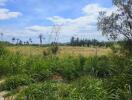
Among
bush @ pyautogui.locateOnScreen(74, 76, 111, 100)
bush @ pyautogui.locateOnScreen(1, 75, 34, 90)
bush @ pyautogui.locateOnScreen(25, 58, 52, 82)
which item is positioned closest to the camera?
bush @ pyautogui.locateOnScreen(74, 76, 111, 100)

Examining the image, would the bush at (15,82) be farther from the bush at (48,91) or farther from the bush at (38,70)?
the bush at (48,91)

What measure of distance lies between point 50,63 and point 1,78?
2.01 metres

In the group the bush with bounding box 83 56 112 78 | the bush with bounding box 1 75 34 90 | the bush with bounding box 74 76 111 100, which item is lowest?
the bush with bounding box 1 75 34 90

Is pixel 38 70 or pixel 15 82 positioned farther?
pixel 38 70

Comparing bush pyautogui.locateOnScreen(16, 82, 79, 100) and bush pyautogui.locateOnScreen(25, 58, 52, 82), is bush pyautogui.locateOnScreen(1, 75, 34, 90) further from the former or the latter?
bush pyautogui.locateOnScreen(16, 82, 79, 100)

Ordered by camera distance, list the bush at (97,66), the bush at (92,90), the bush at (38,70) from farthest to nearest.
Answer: the bush at (97,66) → the bush at (38,70) → the bush at (92,90)

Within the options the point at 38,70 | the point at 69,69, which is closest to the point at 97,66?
the point at 69,69

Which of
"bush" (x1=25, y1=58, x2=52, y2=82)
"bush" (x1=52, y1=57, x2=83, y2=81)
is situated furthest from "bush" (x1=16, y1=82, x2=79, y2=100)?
"bush" (x1=52, y1=57, x2=83, y2=81)

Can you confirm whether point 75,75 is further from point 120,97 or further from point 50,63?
point 120,97

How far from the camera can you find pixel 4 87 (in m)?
12.4

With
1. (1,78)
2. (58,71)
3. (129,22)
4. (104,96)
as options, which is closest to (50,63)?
(58,71)

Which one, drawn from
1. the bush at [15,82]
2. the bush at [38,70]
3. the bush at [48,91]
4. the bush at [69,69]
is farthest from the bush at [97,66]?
the bush at [48,91]

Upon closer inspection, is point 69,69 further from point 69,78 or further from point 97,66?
point 97,66

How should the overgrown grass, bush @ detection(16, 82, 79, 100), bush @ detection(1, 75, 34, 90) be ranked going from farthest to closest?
bush @ detection(1, 75, 34, 90) < bush @ detection(16, 82, 79, 100) < the overgrown grass
